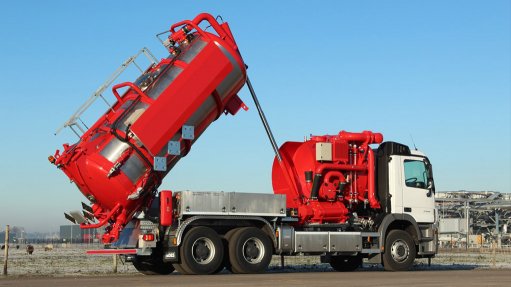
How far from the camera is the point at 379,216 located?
75.2ft

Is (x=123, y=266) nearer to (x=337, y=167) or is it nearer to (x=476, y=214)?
(x=337, y=167)

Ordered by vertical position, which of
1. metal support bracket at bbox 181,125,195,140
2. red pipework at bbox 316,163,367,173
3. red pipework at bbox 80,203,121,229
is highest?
metal support bracket at bbox 181,125,195,140

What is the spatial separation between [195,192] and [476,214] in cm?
6932

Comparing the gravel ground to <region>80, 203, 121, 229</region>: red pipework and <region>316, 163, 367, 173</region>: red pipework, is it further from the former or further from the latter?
<region>316, 163, 367, 173</region>: red pipework

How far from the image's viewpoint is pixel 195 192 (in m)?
19.4

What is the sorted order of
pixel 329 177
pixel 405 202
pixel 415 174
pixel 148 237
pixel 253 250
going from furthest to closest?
pixel 415 174 < pixel 405 202 < pixel 329 177 < pixel 253 250 < pixel 148 237

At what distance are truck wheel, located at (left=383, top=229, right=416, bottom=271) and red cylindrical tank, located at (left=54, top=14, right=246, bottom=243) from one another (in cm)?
674

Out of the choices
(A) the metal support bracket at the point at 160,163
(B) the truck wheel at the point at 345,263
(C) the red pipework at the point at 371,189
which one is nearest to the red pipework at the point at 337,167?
(C) the red pipework at the point at 371,189

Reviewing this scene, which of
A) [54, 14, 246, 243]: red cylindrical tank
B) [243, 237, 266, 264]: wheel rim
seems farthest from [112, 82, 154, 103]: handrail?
[243, 237, 266, 264]: wheel rim

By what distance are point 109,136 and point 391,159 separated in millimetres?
8901

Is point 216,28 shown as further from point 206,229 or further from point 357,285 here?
point 357,285

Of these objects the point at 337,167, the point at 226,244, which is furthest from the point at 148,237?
the point at 337,167

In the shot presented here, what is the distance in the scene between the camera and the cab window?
2359cm

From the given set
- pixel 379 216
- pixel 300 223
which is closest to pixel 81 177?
pixel 300 223
